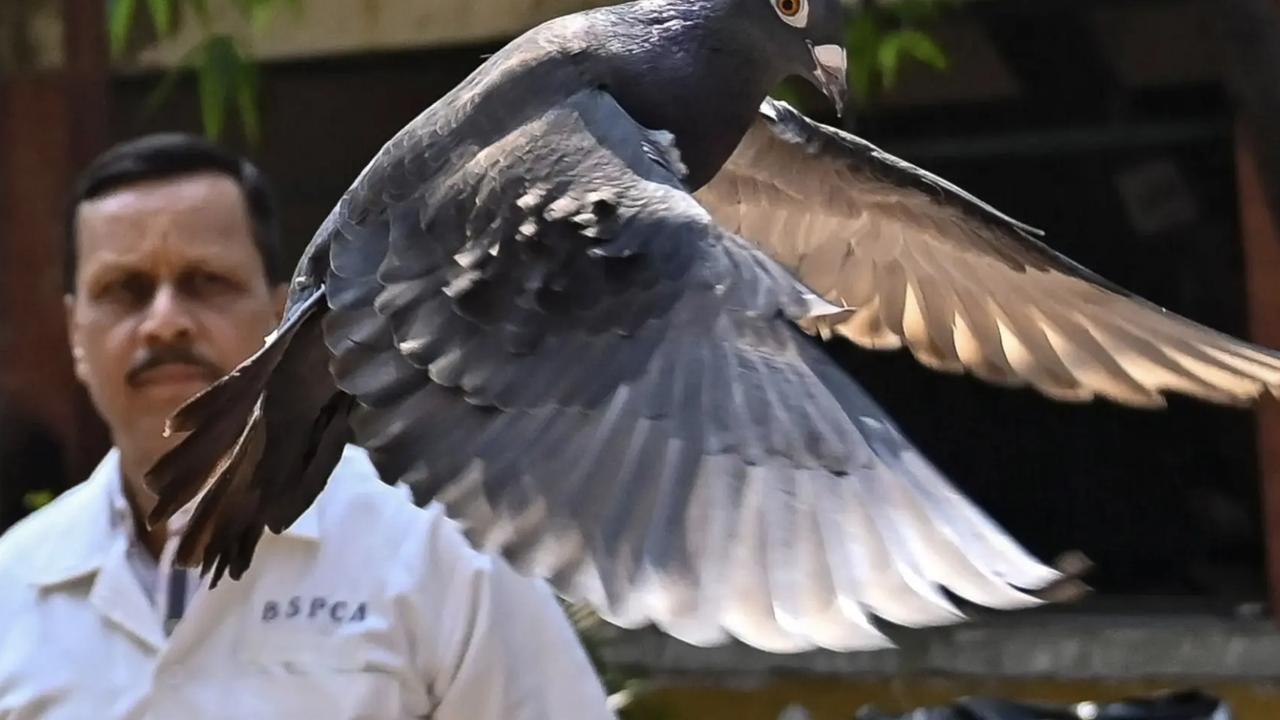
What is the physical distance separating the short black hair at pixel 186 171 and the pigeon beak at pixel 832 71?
1.91ft

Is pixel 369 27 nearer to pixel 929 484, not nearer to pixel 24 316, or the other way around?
pixel 24 316

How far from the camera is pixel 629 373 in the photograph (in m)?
0.80

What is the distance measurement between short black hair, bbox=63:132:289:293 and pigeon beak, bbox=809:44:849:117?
1.91 ft

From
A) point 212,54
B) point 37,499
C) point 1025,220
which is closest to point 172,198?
point 212,54

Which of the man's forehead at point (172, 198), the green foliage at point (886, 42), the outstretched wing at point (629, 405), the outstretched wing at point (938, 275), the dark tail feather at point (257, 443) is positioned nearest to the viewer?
the outstretched wing at point (629, 405)

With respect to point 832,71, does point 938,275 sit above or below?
below

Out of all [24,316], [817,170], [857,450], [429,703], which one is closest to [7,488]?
[24,316]

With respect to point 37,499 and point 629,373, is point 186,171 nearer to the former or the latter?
point 629,373

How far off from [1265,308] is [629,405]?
5.28 feet

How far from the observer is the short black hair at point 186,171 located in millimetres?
1328

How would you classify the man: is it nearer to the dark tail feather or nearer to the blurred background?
the dark tail feather

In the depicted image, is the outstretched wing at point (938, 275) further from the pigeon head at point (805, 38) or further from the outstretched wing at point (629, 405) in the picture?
the outstretched wing at point (629, 405)

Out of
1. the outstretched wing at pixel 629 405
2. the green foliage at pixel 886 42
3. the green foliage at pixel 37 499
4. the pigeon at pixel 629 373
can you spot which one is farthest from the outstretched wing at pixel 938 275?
the green foliage at pixel 37 499

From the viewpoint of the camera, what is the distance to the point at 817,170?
119cm
